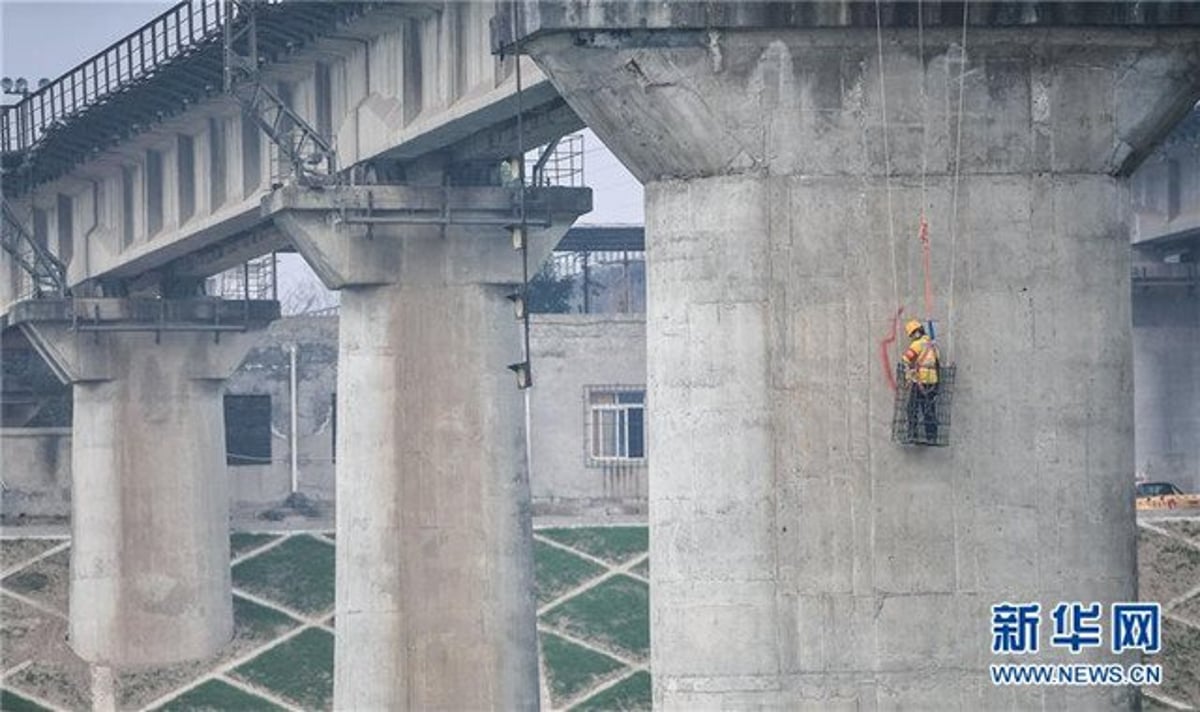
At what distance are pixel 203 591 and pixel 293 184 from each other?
24740 millimetres

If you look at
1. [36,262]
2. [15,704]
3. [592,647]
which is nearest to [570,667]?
[592,647]

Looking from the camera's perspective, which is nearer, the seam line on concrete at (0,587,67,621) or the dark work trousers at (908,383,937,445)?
the dark work trousers at (908,383,937,445)

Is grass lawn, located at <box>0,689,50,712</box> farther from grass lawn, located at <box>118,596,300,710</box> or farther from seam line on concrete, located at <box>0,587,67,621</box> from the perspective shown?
seam line on concrete, located at <box>0,587,67,621</box>

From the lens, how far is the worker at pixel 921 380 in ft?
90.0

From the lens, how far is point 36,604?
278 feet

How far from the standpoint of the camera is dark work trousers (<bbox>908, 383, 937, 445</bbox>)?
27438mm

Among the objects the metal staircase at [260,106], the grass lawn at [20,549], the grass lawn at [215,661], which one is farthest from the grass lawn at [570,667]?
the metal staircase at [260,106]

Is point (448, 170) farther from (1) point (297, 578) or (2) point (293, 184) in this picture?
(1) point (297, 578)

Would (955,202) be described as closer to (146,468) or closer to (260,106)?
(260,106)

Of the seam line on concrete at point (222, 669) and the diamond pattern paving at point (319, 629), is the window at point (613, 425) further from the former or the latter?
the seam line on concrete at point (222, 669)

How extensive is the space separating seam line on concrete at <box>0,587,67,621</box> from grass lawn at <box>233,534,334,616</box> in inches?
204

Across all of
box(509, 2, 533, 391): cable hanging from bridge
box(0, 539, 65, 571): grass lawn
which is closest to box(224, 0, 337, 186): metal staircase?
box(509, 2, 533, 391): cable hanging from bridge

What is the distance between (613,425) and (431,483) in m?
36.9

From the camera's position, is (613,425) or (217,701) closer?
(217,701)
